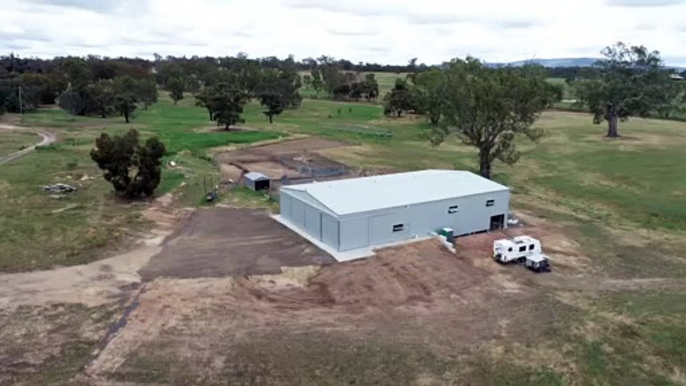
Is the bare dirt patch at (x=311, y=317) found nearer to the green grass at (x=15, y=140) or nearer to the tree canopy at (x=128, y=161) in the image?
the tree canopy at (x=128, y=161)

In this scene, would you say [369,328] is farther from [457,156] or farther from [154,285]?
[457,156]

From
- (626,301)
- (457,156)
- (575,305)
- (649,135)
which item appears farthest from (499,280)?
(649,135)

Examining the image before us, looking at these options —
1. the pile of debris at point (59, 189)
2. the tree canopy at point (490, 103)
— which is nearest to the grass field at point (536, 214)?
the pile of debris at point (59, 189)

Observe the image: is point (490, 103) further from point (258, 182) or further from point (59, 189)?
point (59, 189)

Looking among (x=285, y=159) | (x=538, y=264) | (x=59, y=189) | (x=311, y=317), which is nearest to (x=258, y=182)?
(x=59, y=189)

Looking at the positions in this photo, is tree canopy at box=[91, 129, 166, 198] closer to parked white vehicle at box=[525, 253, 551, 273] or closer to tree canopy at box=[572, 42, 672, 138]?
parked white vehicle at box=[525, 253, 551, 273]
